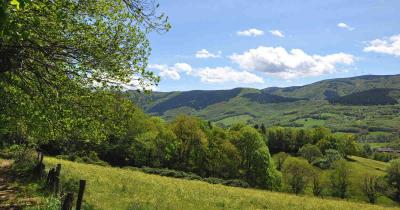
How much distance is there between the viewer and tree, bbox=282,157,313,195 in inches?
3826

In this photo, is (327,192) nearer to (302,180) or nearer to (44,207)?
(302,180)

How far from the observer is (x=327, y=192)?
346 ft

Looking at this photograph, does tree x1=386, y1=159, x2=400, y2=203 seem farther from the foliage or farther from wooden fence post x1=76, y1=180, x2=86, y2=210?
wooden fence post x1=76, y1=180, x2=86, y2=210

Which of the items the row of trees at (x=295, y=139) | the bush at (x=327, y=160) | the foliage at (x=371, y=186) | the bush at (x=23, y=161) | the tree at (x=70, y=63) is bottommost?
the foliage at (x=371, y=186)

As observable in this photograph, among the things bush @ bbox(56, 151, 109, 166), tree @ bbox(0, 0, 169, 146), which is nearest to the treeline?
bush @ bbox(56, 151, 109, 166)

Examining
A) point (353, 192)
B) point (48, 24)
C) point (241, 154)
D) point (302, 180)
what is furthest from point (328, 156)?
point (48, 24)

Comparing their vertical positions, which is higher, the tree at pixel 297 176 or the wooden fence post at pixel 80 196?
the wooden fence post at pixel 80 196

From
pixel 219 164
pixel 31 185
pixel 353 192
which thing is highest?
pixel 31 185

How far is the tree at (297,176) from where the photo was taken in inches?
3826

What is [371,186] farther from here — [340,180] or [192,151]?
[192,151]

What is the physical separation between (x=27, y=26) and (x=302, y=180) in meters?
94.4

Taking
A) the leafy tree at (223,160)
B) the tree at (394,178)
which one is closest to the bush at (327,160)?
the tree at (394,178)

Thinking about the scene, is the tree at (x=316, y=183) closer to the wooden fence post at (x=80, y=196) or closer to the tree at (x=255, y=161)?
the tree at (x=255, y=161)

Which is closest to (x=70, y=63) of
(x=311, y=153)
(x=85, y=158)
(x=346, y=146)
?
(x=85, y=158)
